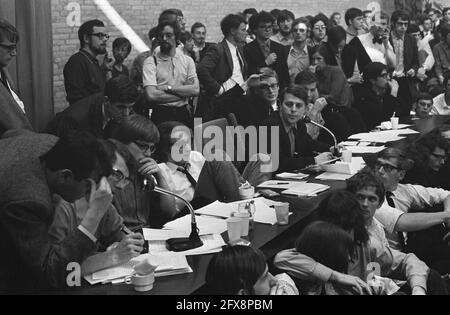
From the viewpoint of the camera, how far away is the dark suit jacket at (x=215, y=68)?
18.1ft

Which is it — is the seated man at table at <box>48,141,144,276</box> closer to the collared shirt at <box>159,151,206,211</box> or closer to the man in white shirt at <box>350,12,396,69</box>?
the collared shirt at <box>159,151,206,211</box>

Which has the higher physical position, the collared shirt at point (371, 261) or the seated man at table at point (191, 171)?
the seated man at table at point (191, 171)

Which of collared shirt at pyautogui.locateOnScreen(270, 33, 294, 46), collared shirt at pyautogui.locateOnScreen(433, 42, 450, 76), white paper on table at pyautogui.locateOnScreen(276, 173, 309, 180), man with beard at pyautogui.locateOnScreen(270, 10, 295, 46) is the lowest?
white paper on table at pyautogui.locateOnScreen(276, 173, 309, 180)

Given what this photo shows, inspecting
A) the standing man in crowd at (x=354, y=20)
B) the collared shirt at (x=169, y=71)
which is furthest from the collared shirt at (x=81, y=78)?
the standing man in crowd at (x=354, y=20)

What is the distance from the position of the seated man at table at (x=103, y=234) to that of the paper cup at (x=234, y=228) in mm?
407

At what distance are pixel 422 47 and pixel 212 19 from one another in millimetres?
2855

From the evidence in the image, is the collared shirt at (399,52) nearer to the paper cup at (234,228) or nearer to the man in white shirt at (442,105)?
the man in white shirt at (442,105)

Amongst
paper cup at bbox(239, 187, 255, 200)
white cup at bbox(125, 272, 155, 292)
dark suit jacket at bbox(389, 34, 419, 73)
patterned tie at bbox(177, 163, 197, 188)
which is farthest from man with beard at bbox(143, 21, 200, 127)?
dark suit jacket at bbox(389, 34, 419, 73)

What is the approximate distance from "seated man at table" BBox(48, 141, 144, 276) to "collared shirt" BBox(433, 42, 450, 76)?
6279mm

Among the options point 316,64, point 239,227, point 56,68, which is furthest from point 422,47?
point 239,227

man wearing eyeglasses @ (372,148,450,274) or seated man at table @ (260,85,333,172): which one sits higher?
seated man at table @ (260,85,333,172)

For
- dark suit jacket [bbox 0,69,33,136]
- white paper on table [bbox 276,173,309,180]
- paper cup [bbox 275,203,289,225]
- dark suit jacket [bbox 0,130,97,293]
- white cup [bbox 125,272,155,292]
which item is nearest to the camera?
dark suit jacket [bbox 0,130,97,293]

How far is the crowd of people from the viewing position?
2.21 metres

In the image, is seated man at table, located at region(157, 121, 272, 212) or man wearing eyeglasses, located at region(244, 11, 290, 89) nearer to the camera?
seated man at table, located at region(157, 121, 272, 212)
